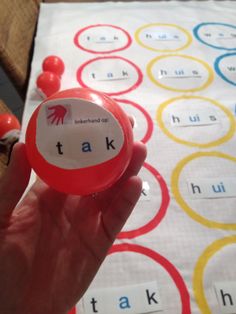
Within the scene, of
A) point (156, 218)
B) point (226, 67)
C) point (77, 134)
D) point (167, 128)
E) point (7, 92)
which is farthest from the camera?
point (7, 92)

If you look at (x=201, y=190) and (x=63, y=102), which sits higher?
(x=63, y=102)

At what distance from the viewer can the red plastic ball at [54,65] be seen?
2.25ft

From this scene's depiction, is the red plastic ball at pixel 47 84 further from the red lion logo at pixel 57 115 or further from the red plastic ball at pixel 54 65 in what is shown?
the red lion logo at pixel 57 115

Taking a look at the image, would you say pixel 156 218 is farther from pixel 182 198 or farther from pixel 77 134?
pixel 77 134

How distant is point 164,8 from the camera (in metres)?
0.92

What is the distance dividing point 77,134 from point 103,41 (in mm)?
517

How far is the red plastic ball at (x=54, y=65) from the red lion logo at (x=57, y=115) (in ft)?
1.17

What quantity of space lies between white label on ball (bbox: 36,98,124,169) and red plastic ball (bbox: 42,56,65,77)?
1.16ft

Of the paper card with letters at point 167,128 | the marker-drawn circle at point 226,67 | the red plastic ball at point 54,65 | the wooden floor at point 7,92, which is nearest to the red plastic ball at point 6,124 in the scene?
the paper card with letters at point 167,128

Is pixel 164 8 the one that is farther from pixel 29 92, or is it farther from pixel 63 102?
pixel 63 102

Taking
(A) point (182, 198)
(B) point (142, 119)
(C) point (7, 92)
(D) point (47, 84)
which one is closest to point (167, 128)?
(B) point (142, 119)

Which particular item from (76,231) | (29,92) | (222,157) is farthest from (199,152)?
(29,92)

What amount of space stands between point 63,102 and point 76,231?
6.8 inches

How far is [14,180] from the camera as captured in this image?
1.20 ft
